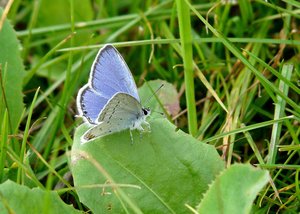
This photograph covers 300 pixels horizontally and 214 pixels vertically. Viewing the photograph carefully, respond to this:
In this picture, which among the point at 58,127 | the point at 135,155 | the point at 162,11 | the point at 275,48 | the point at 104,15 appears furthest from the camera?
the point at 104,15

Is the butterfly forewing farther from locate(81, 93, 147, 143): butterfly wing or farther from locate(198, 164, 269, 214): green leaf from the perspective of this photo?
locate(198, 164, 269, 214): green leaf

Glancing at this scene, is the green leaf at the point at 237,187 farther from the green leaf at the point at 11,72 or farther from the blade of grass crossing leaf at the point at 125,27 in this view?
the blade of grass crossing leaf at the point at 125,27

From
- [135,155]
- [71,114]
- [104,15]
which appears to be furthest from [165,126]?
[104,15]

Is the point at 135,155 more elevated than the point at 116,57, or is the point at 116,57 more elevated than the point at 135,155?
the point at 116,57

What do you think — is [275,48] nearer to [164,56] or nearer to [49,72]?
[164,56]

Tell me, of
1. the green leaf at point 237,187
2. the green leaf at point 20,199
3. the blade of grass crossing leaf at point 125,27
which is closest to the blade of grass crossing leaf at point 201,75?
the blade of grass crossing leaf at point 125,27

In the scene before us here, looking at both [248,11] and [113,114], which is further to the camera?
[248,11]

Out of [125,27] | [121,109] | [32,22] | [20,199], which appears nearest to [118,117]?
[121,109]
